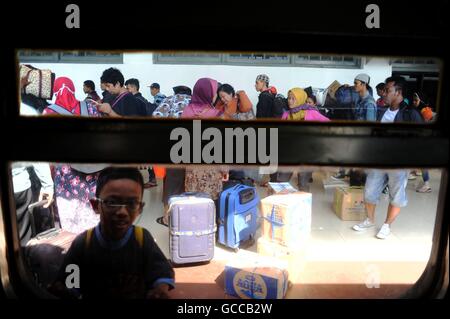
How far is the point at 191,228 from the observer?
2.99m

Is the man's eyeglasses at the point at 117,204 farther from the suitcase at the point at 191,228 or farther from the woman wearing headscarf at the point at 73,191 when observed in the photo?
the suitcase at the point at 191,228

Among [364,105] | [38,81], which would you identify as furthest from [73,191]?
[364,105]

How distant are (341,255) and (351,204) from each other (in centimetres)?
113

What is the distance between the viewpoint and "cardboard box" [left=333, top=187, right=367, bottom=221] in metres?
3.95

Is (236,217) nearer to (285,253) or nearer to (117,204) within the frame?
(285,253)

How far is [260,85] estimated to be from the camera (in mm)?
5430

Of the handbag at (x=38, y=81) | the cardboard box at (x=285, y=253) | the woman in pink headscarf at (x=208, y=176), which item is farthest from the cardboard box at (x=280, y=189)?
the handbag at (x=38, y=81)

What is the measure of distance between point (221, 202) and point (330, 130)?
2495mm

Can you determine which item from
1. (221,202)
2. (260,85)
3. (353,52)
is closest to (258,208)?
(221,202)

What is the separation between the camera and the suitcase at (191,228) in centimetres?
287

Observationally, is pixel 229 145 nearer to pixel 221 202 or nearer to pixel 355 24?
pixel 355 24

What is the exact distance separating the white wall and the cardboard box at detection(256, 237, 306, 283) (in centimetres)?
449
